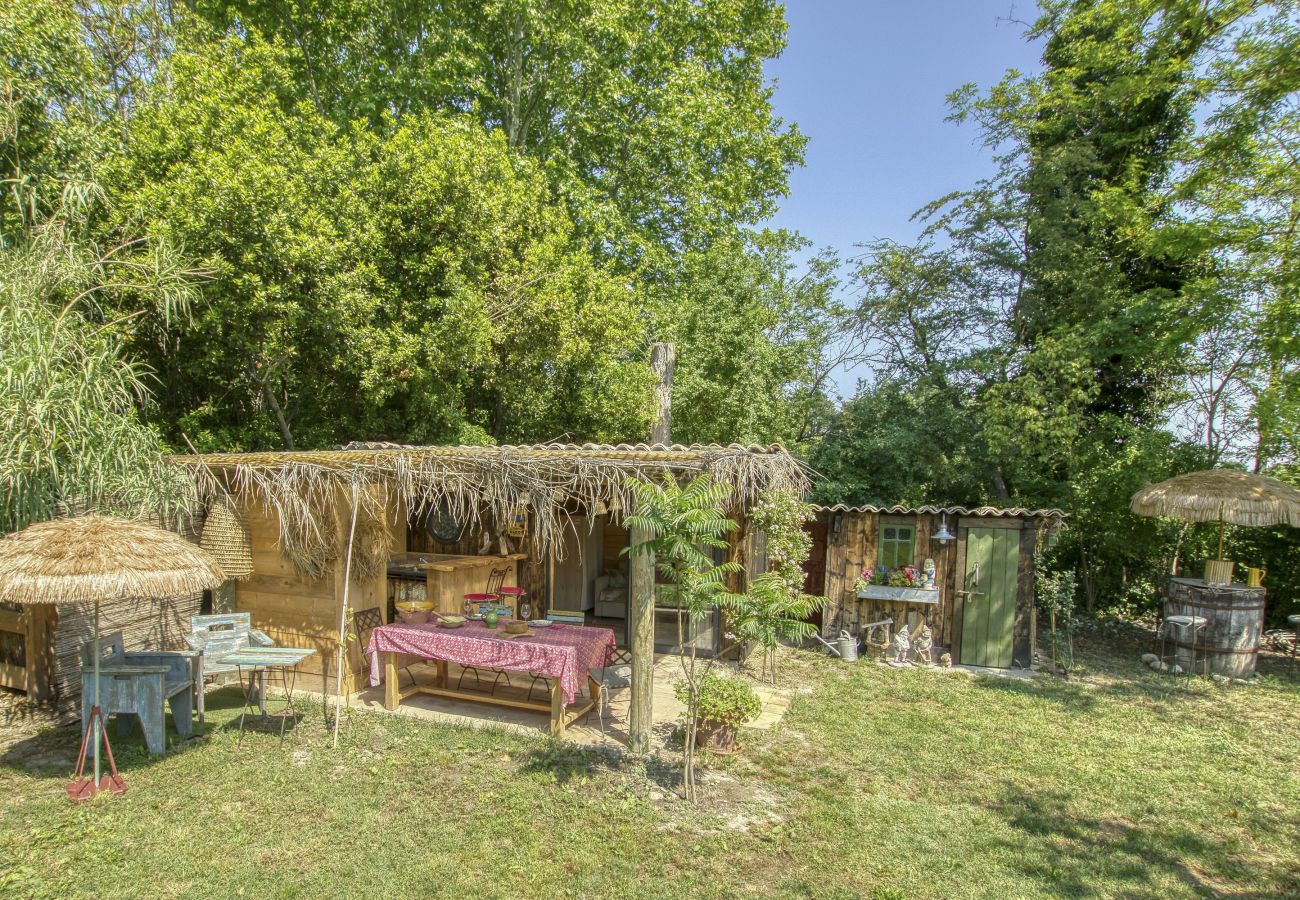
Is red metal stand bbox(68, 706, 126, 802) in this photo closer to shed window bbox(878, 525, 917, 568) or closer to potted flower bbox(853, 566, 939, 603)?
potted flower bbox(853, 566, 939, 603)

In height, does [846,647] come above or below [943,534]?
below

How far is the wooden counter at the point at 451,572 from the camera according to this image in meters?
7.94

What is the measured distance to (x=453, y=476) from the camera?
6.37 m

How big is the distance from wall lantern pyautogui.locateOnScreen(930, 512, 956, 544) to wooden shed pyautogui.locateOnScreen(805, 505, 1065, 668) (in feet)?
0.04

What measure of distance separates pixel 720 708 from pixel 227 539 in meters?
5.30

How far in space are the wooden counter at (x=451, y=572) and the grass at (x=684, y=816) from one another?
1825 mm

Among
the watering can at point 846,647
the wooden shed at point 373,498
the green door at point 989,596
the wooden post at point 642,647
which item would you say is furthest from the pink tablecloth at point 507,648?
the green door at point 989,596

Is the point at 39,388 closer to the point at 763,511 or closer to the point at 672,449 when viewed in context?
the point at 672,449

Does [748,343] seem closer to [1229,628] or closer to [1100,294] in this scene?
[1100,294]

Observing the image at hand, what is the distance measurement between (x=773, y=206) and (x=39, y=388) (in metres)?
15.1

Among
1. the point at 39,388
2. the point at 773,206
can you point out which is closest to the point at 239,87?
the point at 39,388

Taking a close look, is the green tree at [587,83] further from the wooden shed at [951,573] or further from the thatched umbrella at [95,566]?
the thatched umbrella at [95,566]

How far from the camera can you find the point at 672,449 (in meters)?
6.84

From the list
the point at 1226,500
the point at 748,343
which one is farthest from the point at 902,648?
the point at 748,343
